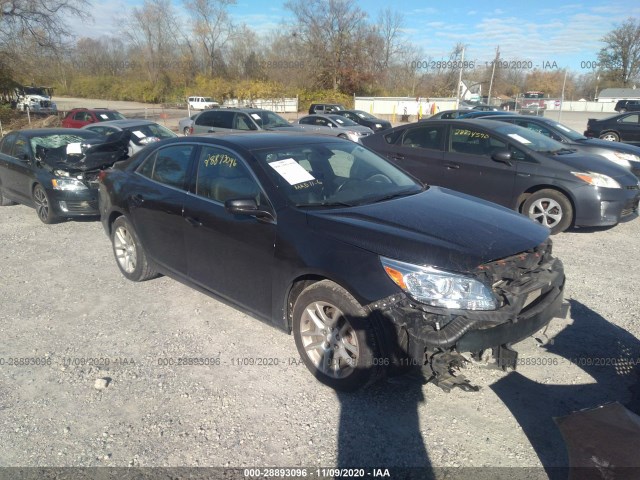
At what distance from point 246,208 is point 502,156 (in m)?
4.59

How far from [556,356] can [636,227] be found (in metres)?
4.90

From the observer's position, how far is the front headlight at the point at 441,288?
2.76 metres

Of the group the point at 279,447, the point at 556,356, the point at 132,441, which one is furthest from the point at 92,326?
the point at 556,356

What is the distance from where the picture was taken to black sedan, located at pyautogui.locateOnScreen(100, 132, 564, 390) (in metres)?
2.79

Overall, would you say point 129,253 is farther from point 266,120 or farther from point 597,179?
point 266,120

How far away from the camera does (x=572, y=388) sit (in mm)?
3244

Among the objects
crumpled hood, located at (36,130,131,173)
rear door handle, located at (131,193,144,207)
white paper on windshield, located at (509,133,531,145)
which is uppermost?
white paper on windshield, located at (509,133,531,145)

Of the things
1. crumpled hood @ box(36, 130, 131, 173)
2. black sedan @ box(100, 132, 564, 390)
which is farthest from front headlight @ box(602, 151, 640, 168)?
crumpled hood @ box(36, 130, 131, 173)

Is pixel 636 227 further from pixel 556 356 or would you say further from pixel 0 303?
pixel 0 303

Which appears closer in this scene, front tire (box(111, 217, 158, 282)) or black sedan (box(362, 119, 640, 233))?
front tire (box(111, 217, 158, 282))

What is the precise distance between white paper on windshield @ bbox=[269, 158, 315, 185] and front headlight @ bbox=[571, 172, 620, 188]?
4491mm

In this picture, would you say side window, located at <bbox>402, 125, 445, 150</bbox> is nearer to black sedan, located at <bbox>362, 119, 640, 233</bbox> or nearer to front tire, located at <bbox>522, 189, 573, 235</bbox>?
black sedan, located at <bbox>362, 119, 640, 233</bbox>

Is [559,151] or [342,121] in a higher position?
[342,121]

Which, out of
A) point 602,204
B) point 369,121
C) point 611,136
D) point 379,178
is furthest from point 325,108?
point 379,178
